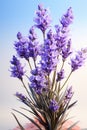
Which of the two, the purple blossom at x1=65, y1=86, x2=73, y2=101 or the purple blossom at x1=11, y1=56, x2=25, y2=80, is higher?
the purple blossom at x1=11, y1=56, x2=25, y2=80

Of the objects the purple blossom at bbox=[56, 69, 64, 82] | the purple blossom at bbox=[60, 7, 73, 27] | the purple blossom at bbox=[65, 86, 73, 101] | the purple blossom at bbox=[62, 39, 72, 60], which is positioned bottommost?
the purple blossom at bbox=[65, 86, 73, 101]

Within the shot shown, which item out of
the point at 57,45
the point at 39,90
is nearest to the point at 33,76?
the point at 39,90

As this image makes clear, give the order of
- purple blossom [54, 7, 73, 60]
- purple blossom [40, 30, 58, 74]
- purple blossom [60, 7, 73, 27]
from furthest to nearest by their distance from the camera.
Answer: purple blossom [60, 7, 73, 27] → purple blossom [54, 7, 73, 60] → purple blossom [40, 30, 58, 74]

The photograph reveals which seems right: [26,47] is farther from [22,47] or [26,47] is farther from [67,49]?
[67,49]

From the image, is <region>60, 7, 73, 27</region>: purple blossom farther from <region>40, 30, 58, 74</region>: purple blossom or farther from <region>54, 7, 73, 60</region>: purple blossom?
<region>40, 30, 58, 74</region>: purple blossom

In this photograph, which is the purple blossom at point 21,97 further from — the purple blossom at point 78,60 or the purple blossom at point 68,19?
the purple blossom at point 68,19

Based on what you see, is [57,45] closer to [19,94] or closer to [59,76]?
[59,76]
